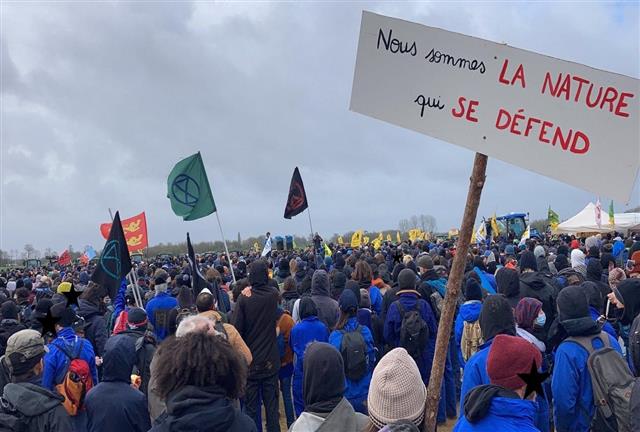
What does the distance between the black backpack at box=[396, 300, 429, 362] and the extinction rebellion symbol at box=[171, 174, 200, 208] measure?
4.38m

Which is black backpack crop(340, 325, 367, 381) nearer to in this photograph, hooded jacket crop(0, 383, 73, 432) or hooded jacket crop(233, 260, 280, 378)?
hooded jacket crop(233, 260, 280, 378)

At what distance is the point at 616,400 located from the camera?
3457 mm

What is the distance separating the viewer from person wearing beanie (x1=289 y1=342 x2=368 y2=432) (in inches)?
108

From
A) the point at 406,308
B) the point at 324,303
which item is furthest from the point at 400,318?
the point at 324,303

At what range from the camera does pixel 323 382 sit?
9.25 feet

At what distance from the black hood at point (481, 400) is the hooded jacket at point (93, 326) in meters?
5.21

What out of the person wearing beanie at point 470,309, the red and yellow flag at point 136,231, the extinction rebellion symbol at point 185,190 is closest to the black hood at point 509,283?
the person wearing beanie at point 470,309

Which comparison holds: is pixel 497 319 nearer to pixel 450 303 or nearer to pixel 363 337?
pixel 450 303

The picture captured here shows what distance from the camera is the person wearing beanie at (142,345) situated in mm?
5281

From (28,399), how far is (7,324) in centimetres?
315

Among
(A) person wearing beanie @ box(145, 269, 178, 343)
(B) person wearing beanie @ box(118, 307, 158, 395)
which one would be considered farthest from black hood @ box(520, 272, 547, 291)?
(A) person wearing beanie @ box(145, 269, 178, 343)

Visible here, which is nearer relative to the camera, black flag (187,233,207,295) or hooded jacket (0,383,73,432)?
hooded jacket (0,383,73,432)

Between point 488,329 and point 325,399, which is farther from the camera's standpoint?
point 488,329

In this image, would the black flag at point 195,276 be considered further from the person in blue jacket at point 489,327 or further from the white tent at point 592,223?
the white tent at point 592,223
